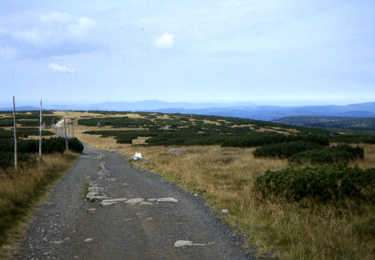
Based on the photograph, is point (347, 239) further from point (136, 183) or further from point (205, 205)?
point (136, 183)

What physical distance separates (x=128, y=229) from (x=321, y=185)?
481 cm

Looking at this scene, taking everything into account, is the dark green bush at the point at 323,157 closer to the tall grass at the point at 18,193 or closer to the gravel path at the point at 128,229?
the gravel path at the point at 128,229

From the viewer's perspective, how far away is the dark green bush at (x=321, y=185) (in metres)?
6.94

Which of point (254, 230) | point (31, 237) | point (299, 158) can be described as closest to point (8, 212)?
point (31, 237)

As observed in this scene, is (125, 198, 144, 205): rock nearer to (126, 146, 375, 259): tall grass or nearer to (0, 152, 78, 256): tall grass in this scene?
(126, 146, 375, 259): tall grass

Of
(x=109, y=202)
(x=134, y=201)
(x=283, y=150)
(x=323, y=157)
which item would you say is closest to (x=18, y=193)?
(x=109, y=202)

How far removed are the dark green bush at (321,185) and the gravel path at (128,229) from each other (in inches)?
78.7

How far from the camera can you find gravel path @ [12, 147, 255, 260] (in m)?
4.78

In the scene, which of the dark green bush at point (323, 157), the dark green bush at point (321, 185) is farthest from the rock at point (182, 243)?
the dark green bush at point (323, 157)

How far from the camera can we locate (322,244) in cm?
446

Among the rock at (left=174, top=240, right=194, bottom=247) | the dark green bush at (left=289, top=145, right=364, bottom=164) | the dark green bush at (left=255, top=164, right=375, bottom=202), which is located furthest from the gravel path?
the dark green bush at (left=289, top=145, right=364, bottom=164)

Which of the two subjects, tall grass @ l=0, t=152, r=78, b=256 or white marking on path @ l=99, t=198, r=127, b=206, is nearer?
tall grass @ l=0, t=152, r=78, b=256

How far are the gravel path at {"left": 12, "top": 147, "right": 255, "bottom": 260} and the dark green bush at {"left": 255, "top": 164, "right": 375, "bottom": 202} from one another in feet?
6.56

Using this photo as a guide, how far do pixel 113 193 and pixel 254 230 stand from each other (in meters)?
5.63
